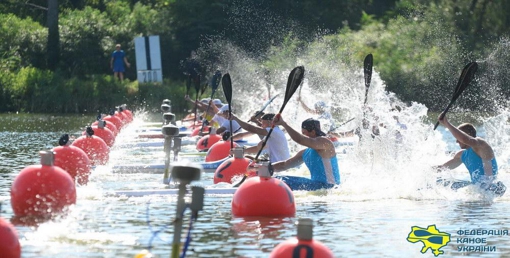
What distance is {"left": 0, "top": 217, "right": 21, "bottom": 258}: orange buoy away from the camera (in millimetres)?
9445

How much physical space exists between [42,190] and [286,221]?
8.77 feet

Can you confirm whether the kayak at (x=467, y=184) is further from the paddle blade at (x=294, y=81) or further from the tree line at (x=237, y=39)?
the tree line at (x=237, y=39)

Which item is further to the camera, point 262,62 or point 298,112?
point 262,62

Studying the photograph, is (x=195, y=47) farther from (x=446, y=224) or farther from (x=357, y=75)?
(x=446, y=224)

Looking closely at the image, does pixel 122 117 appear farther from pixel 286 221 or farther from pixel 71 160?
pixel 286 221

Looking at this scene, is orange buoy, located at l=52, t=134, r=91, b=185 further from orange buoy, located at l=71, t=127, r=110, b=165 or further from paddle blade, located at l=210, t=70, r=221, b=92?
paddle blade, located at l=210, t=70, r=221, b=92

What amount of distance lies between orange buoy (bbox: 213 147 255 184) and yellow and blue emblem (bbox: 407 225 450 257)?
3948mm

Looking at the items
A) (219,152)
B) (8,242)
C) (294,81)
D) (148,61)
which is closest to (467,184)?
(294,81)

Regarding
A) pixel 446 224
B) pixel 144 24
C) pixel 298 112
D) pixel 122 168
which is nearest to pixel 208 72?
pixel 144 24

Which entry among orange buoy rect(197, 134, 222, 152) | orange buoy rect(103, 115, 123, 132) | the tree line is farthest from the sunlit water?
the tree line

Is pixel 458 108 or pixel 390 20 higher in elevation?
pixel 390 20

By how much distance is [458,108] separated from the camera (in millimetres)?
37562

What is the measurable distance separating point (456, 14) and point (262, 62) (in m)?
7.09

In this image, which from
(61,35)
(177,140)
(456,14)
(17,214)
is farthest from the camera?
(61,35)
